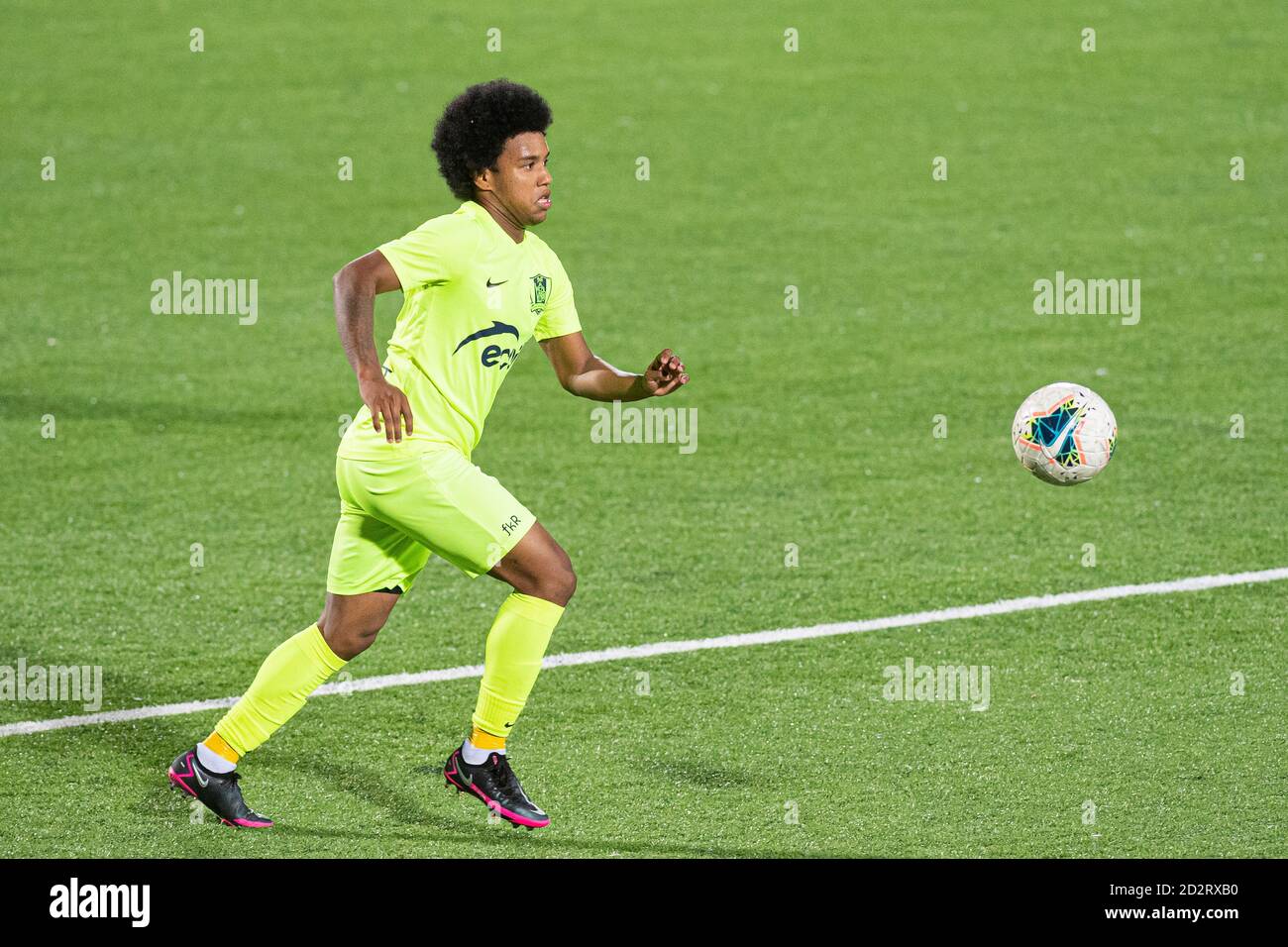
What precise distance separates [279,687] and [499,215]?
169 centimetres

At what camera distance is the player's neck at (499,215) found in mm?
5910

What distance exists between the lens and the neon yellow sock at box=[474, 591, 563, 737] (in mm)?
5852

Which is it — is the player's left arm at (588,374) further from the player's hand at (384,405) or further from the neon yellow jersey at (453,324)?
the player's hand at (384,405)

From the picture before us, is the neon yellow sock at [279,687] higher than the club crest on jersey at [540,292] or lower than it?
lower

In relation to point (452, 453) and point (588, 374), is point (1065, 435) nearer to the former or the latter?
point (588, 374)

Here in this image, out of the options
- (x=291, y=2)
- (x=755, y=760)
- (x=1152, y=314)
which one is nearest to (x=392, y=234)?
(x=1152, y=314)

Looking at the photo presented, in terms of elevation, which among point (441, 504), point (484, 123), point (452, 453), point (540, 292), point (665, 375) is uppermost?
point (484, 123)

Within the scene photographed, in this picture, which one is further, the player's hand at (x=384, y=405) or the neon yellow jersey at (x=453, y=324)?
the neon yellow jersey at (x=453, y=324)

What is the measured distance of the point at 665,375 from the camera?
5895 millimetres

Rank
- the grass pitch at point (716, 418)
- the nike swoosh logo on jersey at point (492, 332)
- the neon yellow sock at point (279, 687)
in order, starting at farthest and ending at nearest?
the grass pitch at point (716, 418), the neon yellow sock at point (279, 687), the nike swoosh logo on jersey at point (492, 332)

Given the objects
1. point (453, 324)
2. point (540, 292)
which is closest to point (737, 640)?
point (540, 292)

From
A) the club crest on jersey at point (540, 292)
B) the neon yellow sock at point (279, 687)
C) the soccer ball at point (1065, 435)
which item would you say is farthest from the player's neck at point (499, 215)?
the soccer ball at point (1065, 435)

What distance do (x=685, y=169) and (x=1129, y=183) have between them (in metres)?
4.34

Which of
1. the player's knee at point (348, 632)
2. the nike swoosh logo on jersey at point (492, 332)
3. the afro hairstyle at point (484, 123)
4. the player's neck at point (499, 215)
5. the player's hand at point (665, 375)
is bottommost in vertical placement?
the player's knee at point (348, 632)
